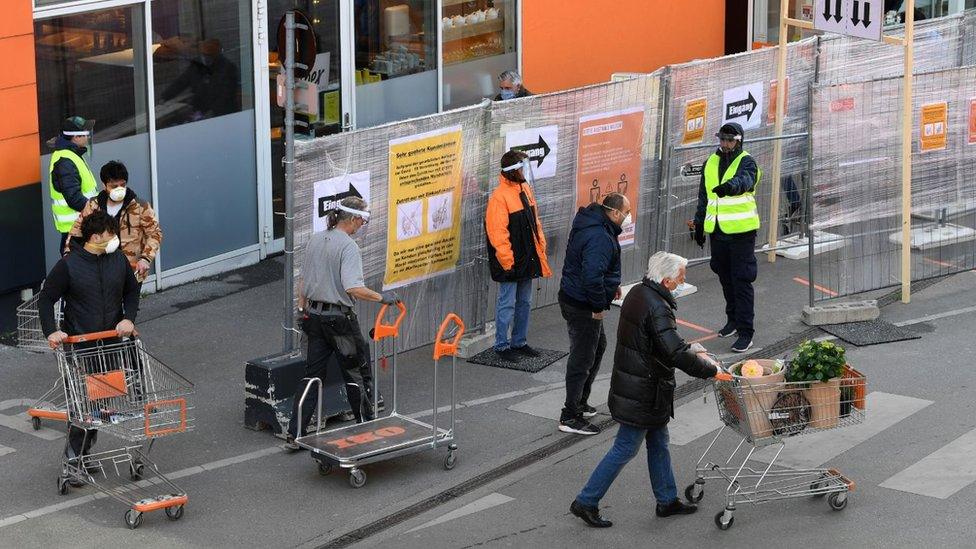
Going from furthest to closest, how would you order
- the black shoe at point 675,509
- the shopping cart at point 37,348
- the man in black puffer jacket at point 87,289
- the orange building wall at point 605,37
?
the orange building wall at point 605,37
the shopping cart at point 37,348
the man in black puffer jacket at point 87,289
the black shoe at point 675,509

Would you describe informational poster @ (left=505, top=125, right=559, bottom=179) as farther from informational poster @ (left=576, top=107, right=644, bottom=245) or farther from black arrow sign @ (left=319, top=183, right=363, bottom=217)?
black arrow sign @ (left=319, top=183, right=363, bottom=217)

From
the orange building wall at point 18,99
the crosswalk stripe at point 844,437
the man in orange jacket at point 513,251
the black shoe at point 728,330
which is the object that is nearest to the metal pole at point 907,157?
the black shoe at point 728,330

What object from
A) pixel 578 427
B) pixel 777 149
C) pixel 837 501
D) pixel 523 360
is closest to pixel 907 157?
pixel 777 149

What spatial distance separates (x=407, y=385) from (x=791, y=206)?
5811 mm

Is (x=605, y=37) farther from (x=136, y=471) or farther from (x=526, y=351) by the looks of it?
(x=136, y=471)

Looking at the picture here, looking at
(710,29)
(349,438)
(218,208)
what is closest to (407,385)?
(349,438)

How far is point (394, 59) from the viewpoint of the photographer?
52.5 feet

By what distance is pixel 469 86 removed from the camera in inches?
666

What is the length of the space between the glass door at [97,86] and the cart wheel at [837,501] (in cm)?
680

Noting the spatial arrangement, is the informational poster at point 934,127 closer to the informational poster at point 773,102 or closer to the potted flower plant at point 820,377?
the informational poster at point 773,102

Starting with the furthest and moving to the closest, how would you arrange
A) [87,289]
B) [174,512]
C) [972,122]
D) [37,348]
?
[972,122]
[37,348]
[87,289]
[174,512]

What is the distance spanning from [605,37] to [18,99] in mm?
8439

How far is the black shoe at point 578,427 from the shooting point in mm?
10352

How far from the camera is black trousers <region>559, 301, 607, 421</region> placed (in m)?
10.2
